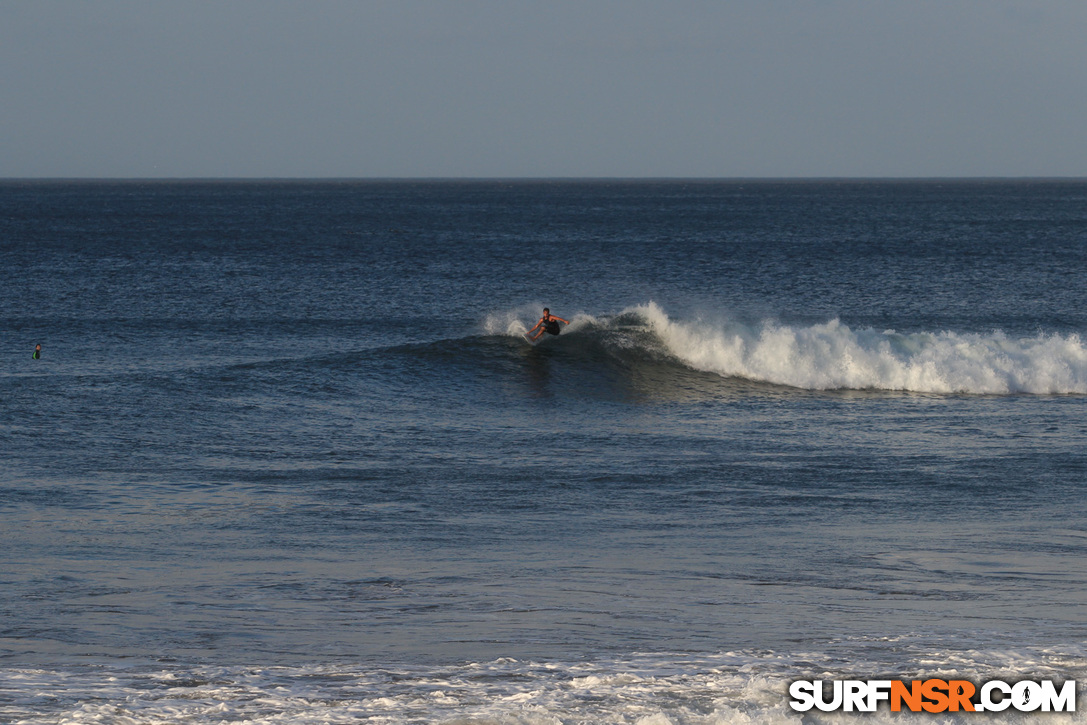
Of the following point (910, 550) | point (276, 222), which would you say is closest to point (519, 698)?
point (910, 550)

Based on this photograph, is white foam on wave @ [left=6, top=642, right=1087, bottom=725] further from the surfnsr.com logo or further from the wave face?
the wave face

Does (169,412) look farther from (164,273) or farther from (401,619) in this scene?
(164,273)

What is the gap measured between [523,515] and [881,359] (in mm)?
15608

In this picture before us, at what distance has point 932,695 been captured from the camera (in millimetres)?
8438

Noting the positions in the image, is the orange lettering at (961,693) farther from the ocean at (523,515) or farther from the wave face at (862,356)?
the wave face at (862,356)

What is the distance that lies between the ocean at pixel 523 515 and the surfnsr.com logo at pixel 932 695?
0.50ft

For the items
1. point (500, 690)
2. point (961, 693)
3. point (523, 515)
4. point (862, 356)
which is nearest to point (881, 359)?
point (862, 356)

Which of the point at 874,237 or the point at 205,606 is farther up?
the point at 874,237

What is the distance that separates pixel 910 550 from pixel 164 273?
50.4 metres

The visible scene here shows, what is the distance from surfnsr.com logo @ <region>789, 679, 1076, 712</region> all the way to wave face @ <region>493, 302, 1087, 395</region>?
1876 cm

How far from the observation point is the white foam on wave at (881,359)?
26.6 meters

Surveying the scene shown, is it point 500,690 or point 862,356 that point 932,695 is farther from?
point 862,356

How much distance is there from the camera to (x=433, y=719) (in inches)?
318

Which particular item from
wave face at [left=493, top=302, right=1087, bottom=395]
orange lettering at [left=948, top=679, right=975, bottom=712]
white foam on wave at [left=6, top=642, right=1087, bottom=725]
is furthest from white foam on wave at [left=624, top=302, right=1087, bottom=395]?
orange lettering at [left=948, top=679, right=975, bottom=712]
